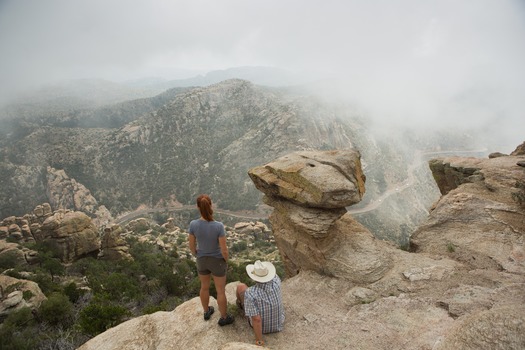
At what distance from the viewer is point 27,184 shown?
92438mm

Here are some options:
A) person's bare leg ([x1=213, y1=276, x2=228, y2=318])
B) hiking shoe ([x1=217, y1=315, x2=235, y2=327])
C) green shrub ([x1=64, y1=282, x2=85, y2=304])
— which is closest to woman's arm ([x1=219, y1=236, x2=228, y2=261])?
person's bare leg ([x1=213, y1=276, x2=228, y2=318])

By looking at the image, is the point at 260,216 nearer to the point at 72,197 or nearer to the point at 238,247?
the point at 238,247

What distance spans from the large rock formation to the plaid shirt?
523mm

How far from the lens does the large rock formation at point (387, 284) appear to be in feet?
23.2

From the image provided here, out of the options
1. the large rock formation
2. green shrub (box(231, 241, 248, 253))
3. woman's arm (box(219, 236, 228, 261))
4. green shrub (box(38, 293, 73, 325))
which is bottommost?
green shrub (box(231, 241, 248, 253))

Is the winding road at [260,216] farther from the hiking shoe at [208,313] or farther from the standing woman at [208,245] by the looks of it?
the standing woman at [208,245]

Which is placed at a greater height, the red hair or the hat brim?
the red hair

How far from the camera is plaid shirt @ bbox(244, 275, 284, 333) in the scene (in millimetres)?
6633

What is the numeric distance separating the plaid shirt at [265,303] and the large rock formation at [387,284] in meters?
0.52

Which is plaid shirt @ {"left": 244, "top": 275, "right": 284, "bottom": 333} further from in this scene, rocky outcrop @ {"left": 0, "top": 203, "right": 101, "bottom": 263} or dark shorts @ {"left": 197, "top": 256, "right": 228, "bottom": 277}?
rocky outcrop @ {"left": 0, "top": 203, "right": 101, "bottom": 263}

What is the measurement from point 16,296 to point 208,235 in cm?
2040

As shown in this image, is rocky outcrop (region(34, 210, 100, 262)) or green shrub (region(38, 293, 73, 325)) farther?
rocky outcrop (region(34, 210, 100, 262))

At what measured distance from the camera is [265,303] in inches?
268

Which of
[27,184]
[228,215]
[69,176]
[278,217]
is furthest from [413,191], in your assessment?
[27,184]
